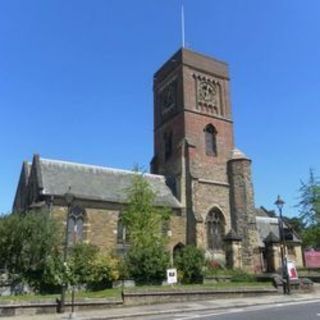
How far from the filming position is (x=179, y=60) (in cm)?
4797

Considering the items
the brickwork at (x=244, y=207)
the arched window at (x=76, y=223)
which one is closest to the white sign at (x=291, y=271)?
the brickwork at (x=244, y=207)

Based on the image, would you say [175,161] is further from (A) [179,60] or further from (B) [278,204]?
(B) [278,204]

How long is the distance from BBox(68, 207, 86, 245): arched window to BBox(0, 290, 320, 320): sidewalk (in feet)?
52.0

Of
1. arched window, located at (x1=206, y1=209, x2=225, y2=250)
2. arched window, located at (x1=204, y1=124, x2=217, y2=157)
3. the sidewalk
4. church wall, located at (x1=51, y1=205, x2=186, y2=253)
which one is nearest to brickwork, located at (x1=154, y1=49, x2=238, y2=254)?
arched window, located at (x1=204, y1=124, x2=217, y2=157)

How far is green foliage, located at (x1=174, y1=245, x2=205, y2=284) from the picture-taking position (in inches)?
1187

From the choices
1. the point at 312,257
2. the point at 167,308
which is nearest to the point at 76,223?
the point at 167,308

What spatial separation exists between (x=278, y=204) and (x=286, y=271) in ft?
13.2

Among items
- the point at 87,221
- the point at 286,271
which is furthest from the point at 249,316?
the point at 87,221

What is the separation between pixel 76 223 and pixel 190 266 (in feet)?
36.3

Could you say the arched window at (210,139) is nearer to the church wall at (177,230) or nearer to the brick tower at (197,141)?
the brick tower at (197,141)

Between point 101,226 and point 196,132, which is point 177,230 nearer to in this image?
point 101,226

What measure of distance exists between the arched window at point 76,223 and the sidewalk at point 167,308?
15.8 meters

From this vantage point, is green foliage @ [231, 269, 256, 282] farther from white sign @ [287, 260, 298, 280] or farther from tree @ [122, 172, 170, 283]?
tree @ [122, 172, 170, 283]

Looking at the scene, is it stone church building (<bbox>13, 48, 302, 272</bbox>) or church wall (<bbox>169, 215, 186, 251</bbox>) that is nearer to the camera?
stone church building (<bbox>13, 48, 302, 272</bbox>)
